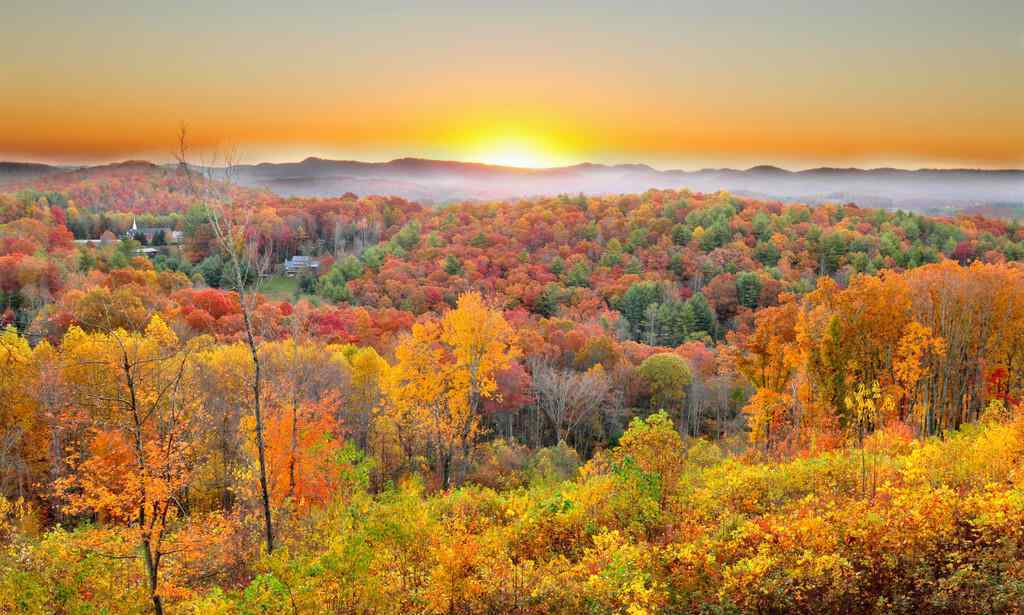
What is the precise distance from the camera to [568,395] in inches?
1469

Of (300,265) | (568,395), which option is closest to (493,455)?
(568,395)

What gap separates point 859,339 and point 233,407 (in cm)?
2750

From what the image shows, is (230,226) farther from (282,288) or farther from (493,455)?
(282,288)

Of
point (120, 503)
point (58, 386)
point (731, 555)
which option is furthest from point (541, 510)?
point (58, 386)

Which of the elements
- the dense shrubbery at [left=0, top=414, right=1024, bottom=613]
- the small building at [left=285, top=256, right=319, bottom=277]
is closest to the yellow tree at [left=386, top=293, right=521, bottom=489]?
the dense shrubbery at [left=0, top=414, right=1024, bottom=613]

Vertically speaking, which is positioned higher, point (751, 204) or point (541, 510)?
point (751, 204)

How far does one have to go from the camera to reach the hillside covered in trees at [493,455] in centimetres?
982

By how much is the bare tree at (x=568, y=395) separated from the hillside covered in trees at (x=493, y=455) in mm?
247

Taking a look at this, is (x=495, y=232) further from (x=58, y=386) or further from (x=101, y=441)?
(x=101, y=441)

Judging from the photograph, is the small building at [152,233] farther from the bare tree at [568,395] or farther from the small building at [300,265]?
the bare tree at [568,395]

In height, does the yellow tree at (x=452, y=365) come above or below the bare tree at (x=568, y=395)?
above

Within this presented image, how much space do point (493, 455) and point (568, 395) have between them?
30.7 ft

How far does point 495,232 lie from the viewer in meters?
106

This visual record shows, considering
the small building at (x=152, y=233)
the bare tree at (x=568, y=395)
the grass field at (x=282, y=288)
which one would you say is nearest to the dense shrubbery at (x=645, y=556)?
the bare tree at (x=568, y=395)
